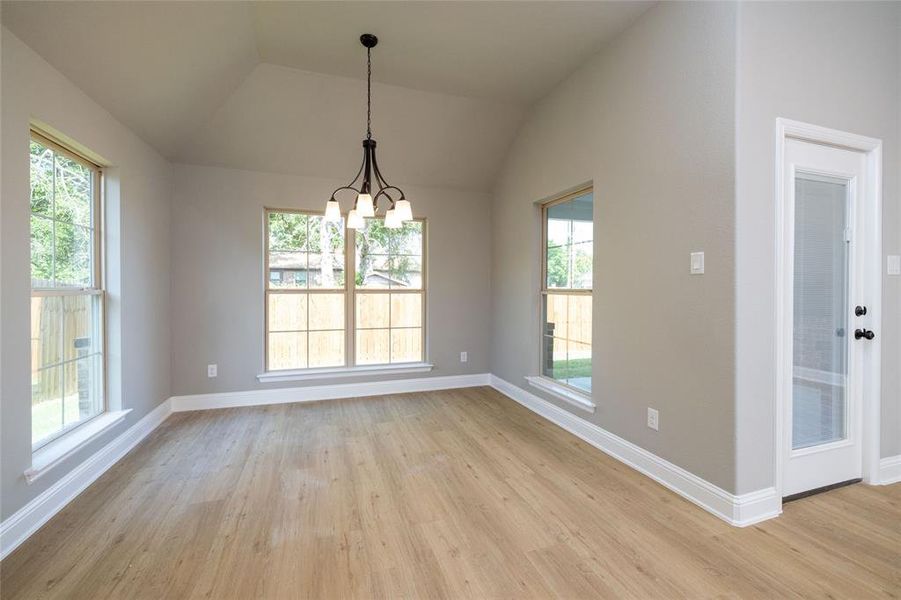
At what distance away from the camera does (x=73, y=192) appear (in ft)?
8.16

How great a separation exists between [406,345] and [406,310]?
429mm

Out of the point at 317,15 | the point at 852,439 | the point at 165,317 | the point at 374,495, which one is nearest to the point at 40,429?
the point at 165,317

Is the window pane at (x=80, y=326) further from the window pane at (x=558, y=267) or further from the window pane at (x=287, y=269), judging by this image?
the window pane at (x=558, y=267)

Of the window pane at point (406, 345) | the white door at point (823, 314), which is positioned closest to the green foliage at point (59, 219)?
the window pane at point (406, 345)

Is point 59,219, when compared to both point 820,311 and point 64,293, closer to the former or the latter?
point 64,293

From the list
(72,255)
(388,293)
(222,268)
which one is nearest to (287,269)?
(222,268)

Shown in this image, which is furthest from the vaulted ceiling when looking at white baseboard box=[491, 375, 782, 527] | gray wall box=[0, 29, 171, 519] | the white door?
white baseboard box=[491, 375, 782, 527]

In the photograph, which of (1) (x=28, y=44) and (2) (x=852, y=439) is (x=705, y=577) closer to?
(2) (x=852, y=439)

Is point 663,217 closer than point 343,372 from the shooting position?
Yes

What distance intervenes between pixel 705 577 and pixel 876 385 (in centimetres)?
186

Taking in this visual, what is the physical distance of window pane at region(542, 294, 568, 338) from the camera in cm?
361

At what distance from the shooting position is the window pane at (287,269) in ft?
13.6

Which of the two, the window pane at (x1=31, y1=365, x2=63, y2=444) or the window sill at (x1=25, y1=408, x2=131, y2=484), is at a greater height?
the window pane at (x1=31, y1=365, x2=63, y2=444)

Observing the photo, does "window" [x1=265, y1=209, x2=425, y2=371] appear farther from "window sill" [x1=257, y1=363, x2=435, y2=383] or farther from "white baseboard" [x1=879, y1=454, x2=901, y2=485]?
"white baseboard" [x1=879, y1=454, x2=901, y2=485]
